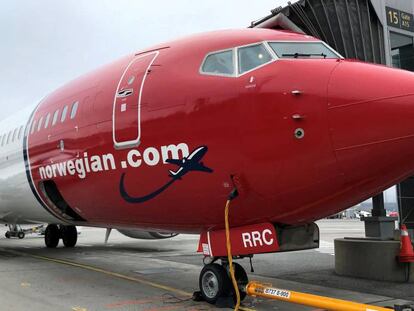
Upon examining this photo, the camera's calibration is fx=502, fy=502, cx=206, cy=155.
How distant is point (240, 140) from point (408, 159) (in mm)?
1889

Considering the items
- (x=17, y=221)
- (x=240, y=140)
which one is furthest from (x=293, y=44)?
(x=17, y=221)

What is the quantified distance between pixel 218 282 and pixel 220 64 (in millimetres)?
2844

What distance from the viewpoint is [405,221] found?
10.8 m

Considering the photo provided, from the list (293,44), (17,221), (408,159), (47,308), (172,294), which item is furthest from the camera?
(17,221)

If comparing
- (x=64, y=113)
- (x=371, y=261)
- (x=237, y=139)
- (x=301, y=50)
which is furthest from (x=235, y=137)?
(x=371, y=261)

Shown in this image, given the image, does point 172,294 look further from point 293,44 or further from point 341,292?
point 293,44

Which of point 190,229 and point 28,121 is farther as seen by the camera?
point 28,121

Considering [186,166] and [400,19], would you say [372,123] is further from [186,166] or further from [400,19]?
[400,19]

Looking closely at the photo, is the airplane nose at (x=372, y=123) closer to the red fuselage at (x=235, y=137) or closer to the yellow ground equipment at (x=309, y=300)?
the red fuselage at (x=235, y=137)

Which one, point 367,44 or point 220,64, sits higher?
point 367,44

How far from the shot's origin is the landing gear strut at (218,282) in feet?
21.4

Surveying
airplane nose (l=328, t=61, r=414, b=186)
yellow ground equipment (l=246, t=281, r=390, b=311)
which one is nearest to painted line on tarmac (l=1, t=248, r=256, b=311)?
yellow ground equipment (l=246, t=281, r=390, b=311)

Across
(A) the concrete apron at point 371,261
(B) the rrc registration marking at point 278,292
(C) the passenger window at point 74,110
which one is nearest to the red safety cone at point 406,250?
(A) the concrete apron at point 371,261

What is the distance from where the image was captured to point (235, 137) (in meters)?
6.02
